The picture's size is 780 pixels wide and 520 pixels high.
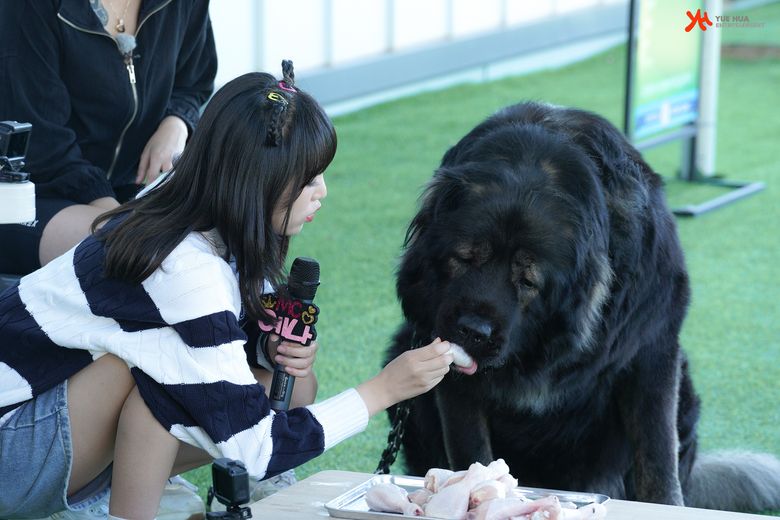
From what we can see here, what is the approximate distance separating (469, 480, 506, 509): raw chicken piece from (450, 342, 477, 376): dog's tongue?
0.39 meters

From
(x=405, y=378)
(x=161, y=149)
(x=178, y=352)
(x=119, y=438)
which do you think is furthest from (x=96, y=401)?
(x=161, y=149)

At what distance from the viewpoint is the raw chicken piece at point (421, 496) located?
1913 mm

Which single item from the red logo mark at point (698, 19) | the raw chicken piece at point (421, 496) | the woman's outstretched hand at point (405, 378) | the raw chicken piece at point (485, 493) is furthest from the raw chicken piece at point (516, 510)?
the red logo mark at point (698, 19)

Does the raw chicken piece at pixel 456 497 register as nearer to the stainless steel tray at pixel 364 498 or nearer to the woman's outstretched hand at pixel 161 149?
the stainless steel tray at pixel 364 498

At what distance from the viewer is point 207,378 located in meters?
1.96

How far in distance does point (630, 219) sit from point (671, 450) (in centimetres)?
56

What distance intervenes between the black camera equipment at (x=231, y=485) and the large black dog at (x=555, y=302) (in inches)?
27.3

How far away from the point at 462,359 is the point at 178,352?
0.59 meters

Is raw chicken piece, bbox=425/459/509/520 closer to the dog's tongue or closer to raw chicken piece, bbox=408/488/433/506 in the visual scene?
raw chicken piece, bbox=408/488/433/506

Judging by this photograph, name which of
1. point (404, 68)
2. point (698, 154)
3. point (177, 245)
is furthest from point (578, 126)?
point (404, 68)

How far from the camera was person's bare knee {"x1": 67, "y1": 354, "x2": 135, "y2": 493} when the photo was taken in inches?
80.1

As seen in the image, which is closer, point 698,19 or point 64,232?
point 64,232

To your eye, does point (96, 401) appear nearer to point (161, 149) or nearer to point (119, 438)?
point (119, 438)

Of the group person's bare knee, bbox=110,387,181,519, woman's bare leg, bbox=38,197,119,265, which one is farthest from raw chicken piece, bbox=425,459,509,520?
woman's bare leg, bbox=38,197,119,265
